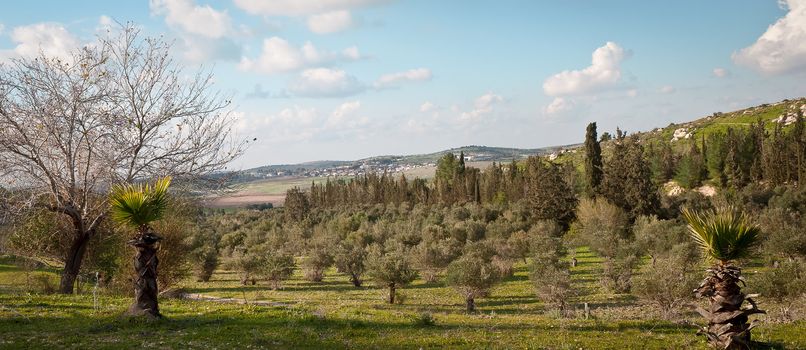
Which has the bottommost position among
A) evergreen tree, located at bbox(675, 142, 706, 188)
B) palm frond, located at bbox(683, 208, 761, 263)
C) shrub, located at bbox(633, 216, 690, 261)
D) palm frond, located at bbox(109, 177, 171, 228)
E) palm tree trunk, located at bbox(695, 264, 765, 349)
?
shrub, located at bbox(633, 216, 690, 261)

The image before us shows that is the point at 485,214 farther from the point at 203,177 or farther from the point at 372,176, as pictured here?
the point at 203,177

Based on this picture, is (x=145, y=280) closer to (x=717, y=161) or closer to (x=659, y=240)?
(x=659, y=240)

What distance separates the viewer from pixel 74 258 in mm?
19391

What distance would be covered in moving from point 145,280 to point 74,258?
7999 millimetres

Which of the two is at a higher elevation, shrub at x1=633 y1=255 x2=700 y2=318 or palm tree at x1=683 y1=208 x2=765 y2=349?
palm tree at x1=683 y1=208 x2=765 y2=349

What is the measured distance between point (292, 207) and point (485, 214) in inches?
2390

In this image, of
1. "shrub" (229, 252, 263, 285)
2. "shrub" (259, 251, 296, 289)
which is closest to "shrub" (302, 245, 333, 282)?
"shrub" (259, 251, 296, 289)

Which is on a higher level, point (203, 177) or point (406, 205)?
point (203, 177)

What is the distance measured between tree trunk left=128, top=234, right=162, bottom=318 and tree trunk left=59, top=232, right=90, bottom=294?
6.69m

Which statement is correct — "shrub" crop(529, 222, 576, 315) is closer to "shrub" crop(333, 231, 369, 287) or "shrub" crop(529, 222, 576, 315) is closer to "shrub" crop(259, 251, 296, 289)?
"shrub" crop(333, 231, 369, 287)

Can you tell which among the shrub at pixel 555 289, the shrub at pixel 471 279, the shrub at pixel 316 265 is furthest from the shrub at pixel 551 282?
the shrub at pixel 316 265

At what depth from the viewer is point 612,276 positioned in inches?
1610

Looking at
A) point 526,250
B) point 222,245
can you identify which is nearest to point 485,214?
point 526,250

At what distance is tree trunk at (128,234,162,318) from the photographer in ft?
44.8
